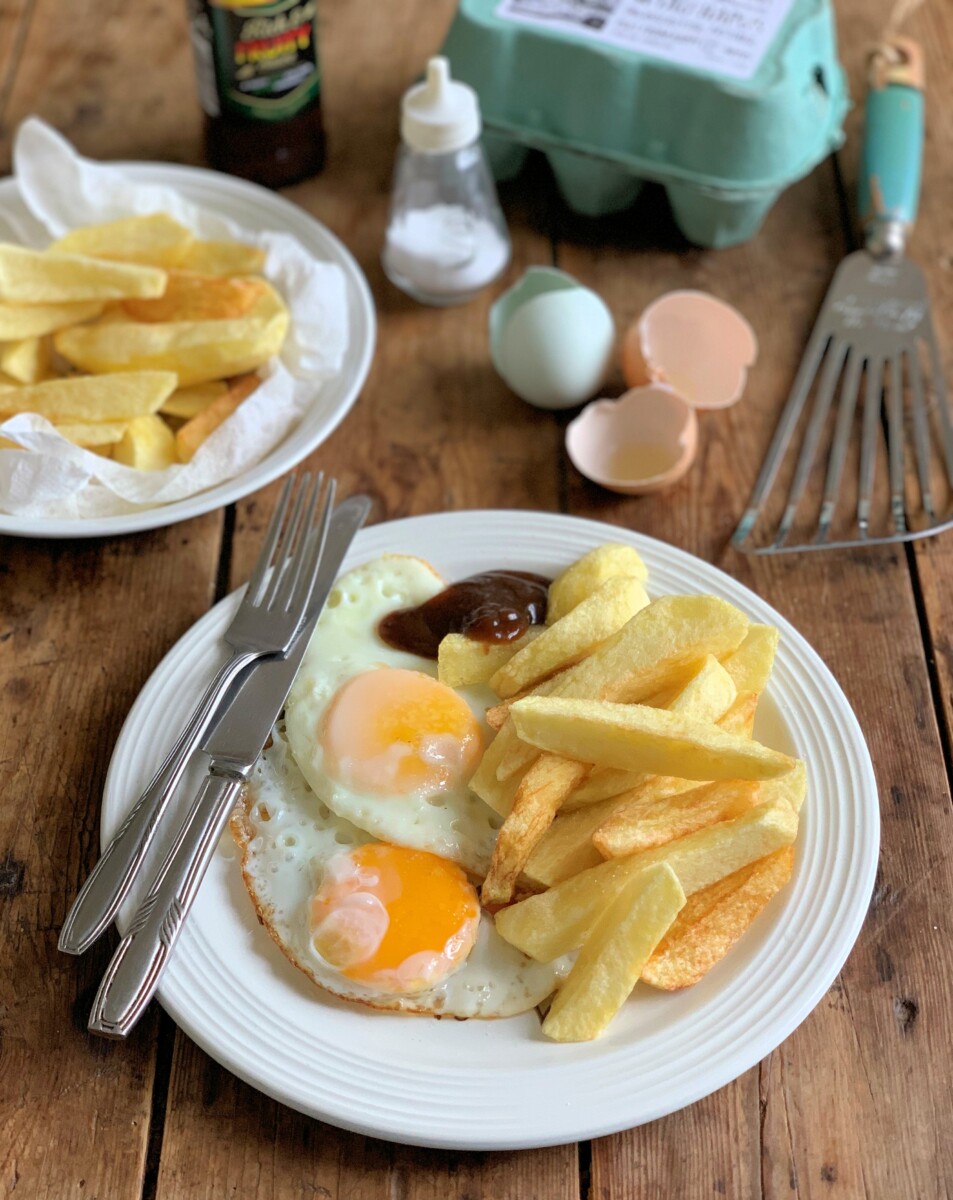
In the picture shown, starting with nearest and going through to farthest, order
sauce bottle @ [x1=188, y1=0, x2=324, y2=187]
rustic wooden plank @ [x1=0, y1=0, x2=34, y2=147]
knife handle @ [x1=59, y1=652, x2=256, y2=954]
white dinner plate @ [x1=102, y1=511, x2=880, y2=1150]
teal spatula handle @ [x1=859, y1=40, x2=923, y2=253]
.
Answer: white dinner plate @ [x1=102, y1=511, x2=880, y2=1150], knife handle @ [x1=59, y1=652, x2=256, y2=954], sauce bottle @ [x1=188, y1=0, x2=324, y2=187], teal spatula handle @ [x1=859, y1=40, x2=923, y2=253], rustic wooden plank @ [x1=0, y1=0, x2=34, y2=147]

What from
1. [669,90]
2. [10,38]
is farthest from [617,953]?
[10,38]

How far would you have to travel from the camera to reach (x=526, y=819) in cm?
127

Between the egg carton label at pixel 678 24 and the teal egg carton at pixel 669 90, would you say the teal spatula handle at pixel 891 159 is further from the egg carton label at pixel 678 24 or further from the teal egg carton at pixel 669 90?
the egg carton label at pixel 678 24

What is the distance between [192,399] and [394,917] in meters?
1.00

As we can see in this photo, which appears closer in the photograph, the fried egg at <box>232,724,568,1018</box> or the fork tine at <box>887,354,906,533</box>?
the fried egg at <box>232,724,568,1018</box>

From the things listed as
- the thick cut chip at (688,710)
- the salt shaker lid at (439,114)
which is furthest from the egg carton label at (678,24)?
the thick cut chip at (688,710)

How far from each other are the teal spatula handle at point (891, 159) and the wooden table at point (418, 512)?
0.10 meters

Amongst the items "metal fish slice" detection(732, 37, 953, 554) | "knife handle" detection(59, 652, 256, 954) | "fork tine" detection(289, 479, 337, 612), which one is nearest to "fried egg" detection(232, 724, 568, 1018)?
"knife handle" detection(59, 652, 256, 954)

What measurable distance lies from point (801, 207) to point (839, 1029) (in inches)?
67.3

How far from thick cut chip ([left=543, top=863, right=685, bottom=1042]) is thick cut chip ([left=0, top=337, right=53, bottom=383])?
1.28m

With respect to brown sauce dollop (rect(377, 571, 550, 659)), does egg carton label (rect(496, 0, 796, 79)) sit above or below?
above

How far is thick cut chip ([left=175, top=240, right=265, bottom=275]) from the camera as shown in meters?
2.00

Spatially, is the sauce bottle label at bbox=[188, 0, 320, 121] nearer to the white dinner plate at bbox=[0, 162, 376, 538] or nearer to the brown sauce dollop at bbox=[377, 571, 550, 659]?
the white dinner plate at bbox=[0, 162, 376, 538]

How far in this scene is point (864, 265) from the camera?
86.3 inches
